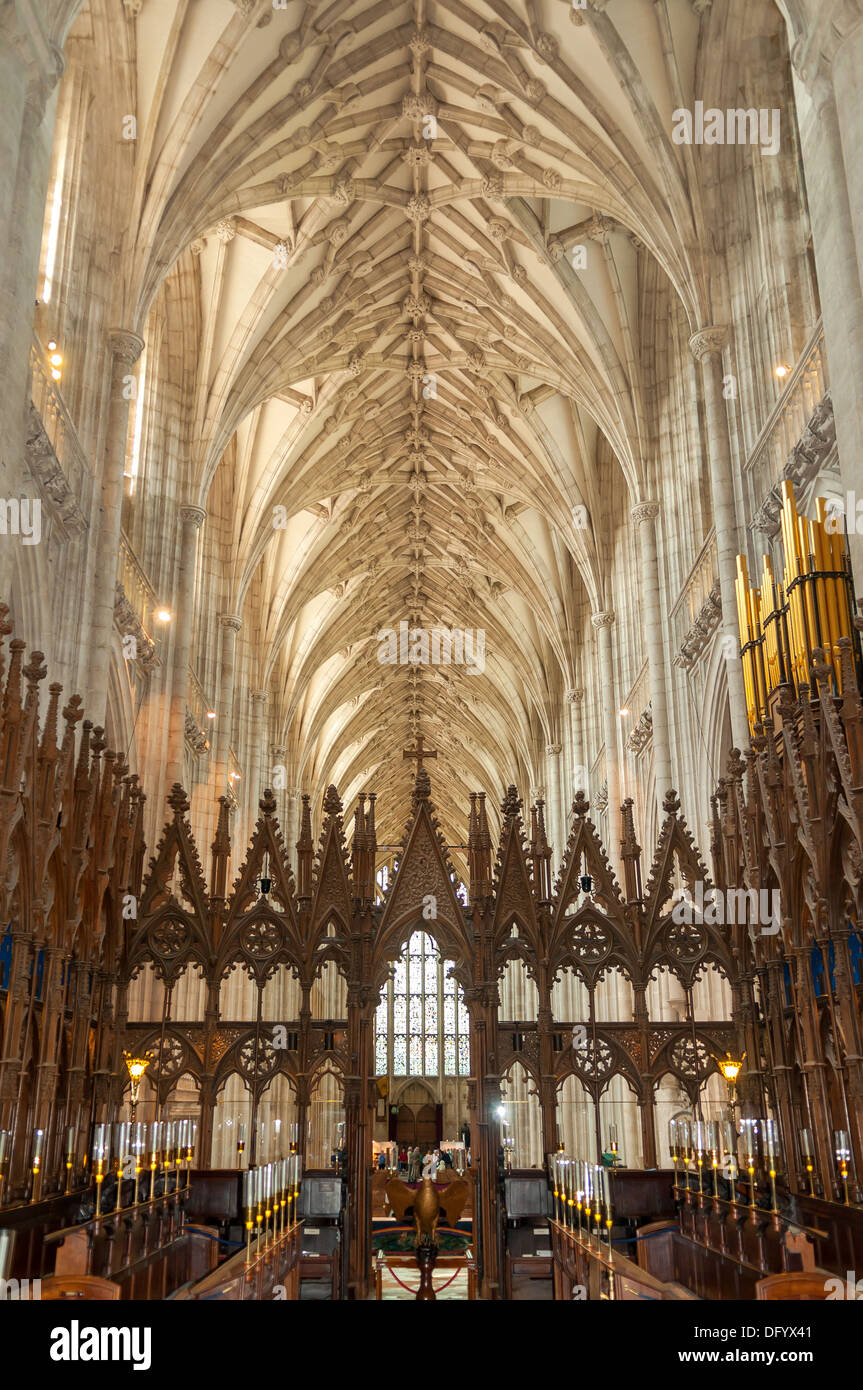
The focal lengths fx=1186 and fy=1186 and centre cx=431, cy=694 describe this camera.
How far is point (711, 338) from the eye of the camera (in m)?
16.3

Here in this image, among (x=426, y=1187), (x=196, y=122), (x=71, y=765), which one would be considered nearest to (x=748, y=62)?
(x=196, y=122)

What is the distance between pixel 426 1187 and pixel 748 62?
14458 mm

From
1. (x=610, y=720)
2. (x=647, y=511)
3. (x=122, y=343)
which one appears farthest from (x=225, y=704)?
(x=122, y=343)

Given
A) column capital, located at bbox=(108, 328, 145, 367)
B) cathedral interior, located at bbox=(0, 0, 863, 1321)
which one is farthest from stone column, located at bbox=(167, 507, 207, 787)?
column capital, located at bbox=(108, 328, 145, 367)

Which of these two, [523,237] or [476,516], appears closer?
[523,237]

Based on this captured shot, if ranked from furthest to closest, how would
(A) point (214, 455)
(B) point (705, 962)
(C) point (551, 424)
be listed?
(C) point (551, 424)
(A) point (214, 455)
(B) point (705, 962)

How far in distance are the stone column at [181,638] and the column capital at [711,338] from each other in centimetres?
917

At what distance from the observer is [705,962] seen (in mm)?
12781

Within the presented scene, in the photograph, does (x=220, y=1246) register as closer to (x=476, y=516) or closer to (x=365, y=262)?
(x=365, y=262)

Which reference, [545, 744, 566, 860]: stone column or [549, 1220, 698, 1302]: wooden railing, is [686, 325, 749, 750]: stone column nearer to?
[549, 1220, 698, 1302]: wooden railing
